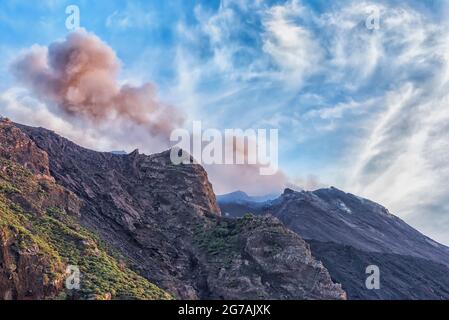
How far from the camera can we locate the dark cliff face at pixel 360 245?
12662cm

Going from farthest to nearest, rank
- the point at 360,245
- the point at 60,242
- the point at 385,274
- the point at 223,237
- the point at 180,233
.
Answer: the point at 360,245
the point at 385,274
the point at 180,233
the point at 223,237
the point at 60,242

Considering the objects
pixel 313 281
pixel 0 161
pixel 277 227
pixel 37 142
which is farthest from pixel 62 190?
pixel 313 281

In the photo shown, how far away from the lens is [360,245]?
150125mm

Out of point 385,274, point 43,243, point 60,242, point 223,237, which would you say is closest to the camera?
point 43,243

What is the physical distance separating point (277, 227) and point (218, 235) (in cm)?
1201

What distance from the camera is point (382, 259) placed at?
5595 inches

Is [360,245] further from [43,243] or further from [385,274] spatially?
[43,243]

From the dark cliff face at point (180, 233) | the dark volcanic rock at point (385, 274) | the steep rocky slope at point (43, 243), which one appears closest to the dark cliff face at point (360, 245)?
the dark volcanic rock at point (385, 274)

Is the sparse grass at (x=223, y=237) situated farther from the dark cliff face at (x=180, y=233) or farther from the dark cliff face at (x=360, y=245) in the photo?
the dark cliff face at (x=360, y=245)

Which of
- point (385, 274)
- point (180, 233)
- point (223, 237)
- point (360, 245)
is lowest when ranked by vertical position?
point (385, 274)

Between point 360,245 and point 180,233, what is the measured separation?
69.9 m

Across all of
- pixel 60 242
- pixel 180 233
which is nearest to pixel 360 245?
pixel 180 233
